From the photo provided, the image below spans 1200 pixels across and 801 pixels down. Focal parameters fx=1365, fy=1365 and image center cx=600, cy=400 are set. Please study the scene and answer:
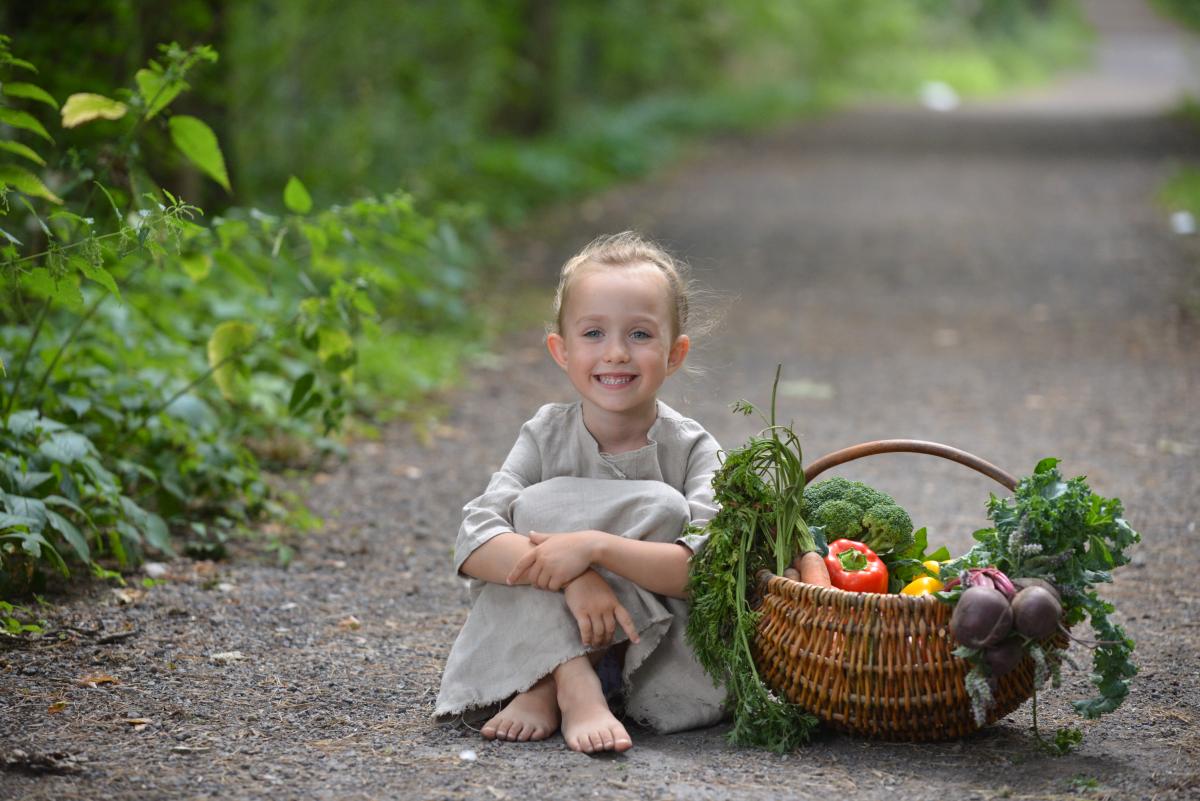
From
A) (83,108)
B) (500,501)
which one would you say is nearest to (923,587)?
(500,501)

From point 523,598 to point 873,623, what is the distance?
2.58 ft

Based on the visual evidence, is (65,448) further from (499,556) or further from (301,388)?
(499,556)

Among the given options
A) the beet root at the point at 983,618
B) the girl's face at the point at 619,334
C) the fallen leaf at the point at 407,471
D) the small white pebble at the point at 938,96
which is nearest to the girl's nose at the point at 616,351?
the girl's face at the point at 619,334

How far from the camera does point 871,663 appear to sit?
2852 millimetres

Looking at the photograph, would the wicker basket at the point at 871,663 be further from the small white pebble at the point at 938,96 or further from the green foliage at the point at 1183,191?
the small white pebble at the point at 938,96

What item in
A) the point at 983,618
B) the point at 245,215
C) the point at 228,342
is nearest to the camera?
the point at 983,618

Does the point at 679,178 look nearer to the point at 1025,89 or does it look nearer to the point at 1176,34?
the point at 1025,89

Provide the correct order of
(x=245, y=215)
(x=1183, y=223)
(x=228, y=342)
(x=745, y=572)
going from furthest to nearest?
(x=1183, y=223)
(x=245, y=215)
(x=228, y=342)
(x=745, y=572)

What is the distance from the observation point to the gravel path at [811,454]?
284 cm

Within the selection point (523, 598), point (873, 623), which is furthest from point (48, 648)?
point (873, 623)

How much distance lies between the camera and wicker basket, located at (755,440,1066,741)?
284cm

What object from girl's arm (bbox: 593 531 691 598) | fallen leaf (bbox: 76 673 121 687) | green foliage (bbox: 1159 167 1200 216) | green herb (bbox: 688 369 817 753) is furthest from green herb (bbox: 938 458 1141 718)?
green foliage (bbox: 1159 167 1200 216)

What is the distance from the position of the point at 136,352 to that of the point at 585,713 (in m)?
2.96

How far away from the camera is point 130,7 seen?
23.5 feet
